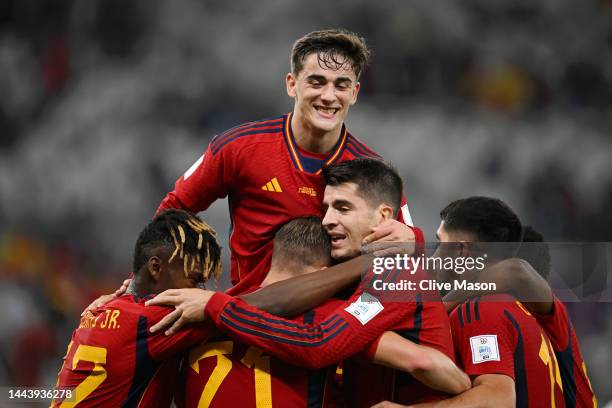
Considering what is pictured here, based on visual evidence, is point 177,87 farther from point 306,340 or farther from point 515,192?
point 306,340

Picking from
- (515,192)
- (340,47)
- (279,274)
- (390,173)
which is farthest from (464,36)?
(279,274)

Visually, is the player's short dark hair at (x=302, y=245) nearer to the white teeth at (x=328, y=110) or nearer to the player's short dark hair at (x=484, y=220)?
the player's short dark hair at (x=484, y=220)

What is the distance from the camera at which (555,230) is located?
7.03m

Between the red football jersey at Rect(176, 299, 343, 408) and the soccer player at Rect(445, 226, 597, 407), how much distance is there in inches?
28.3

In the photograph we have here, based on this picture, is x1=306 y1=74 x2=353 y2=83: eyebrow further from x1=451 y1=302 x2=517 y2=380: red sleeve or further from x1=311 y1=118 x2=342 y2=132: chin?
x1=451 y1=302 x2=517 y2=380: red sleeve

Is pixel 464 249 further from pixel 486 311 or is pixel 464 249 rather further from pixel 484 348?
pixel 484 348

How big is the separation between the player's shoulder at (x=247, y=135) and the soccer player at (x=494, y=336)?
0.91 metres

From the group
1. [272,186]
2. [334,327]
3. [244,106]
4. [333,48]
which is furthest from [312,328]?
[244,106]

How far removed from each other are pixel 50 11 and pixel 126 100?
4.35 ft

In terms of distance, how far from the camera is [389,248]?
270 cm

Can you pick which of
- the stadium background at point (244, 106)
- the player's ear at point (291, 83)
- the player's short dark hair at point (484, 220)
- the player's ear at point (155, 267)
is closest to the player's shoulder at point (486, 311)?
the player's short dark hair at point (484, 220)

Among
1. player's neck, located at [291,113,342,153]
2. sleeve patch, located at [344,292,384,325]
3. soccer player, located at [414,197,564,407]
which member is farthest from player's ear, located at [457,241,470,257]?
player's neck, located at [291,113,342,153]

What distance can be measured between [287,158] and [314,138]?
0.15m

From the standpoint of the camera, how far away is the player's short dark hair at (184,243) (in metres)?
2.68
